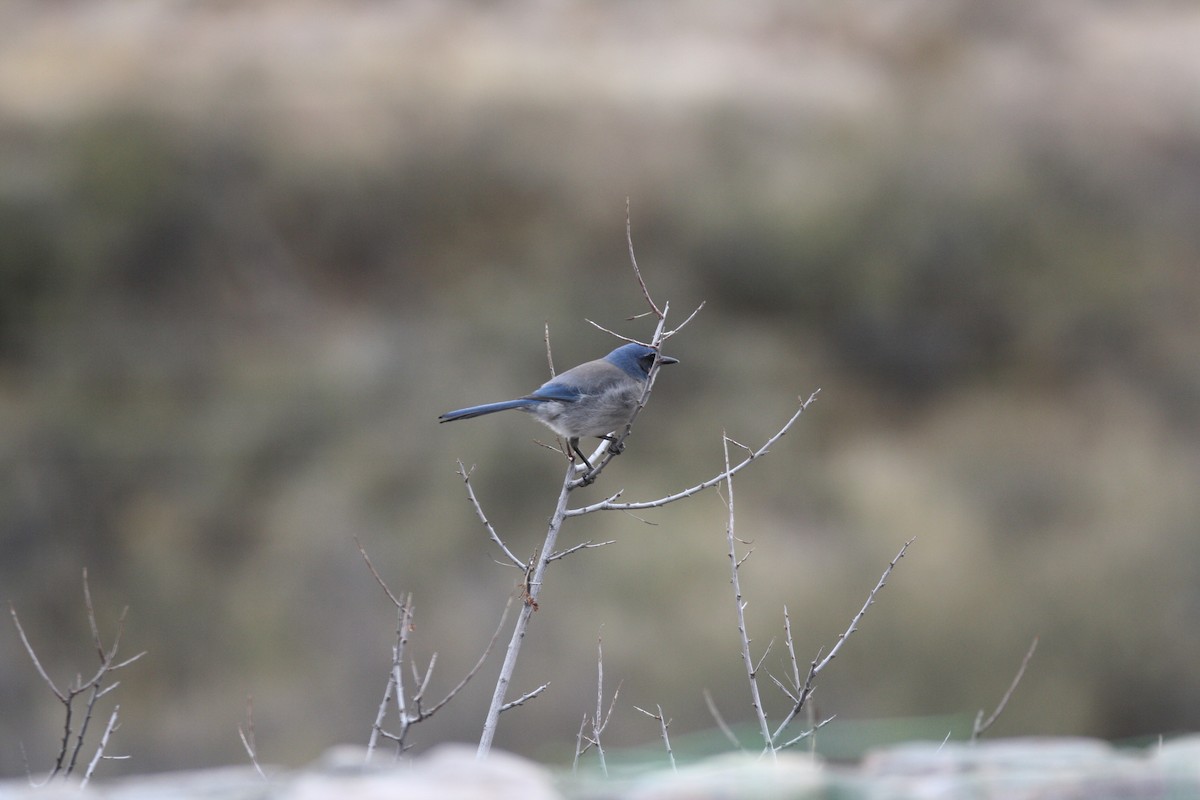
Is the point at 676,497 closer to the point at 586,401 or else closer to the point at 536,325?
the point at 586,401

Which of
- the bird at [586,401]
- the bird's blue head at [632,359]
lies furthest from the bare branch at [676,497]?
the bird's blue head at [632,359]

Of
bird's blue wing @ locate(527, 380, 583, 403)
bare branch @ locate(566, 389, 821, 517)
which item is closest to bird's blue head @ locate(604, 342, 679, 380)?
bird's blue wing @ locate(527, 380, 583, 403)

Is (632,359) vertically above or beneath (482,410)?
beneath

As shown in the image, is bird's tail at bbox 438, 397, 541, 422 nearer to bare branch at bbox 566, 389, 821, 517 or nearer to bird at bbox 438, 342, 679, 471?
bird at bbox 438, 342, 679, 471

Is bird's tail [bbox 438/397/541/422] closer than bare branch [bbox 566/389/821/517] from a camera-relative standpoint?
No

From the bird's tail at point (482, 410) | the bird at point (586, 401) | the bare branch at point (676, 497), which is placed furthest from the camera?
the bird at point (586, 401)

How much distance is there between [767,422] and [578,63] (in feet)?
23.9

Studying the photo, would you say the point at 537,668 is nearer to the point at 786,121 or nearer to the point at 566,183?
the point at 566,183

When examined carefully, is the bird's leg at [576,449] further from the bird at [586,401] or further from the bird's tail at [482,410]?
the bird at [586,401]

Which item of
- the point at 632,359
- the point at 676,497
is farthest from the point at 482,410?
the point at 676,497

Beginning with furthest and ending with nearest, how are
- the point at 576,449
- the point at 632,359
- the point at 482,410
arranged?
1. the point at 632,359
2. the point at 482,410
3. the point at 576,449

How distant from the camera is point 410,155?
20.0 metres

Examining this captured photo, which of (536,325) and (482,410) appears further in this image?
(536,325)

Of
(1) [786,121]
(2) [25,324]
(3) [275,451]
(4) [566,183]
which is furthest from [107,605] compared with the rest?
(1) [786,121]
